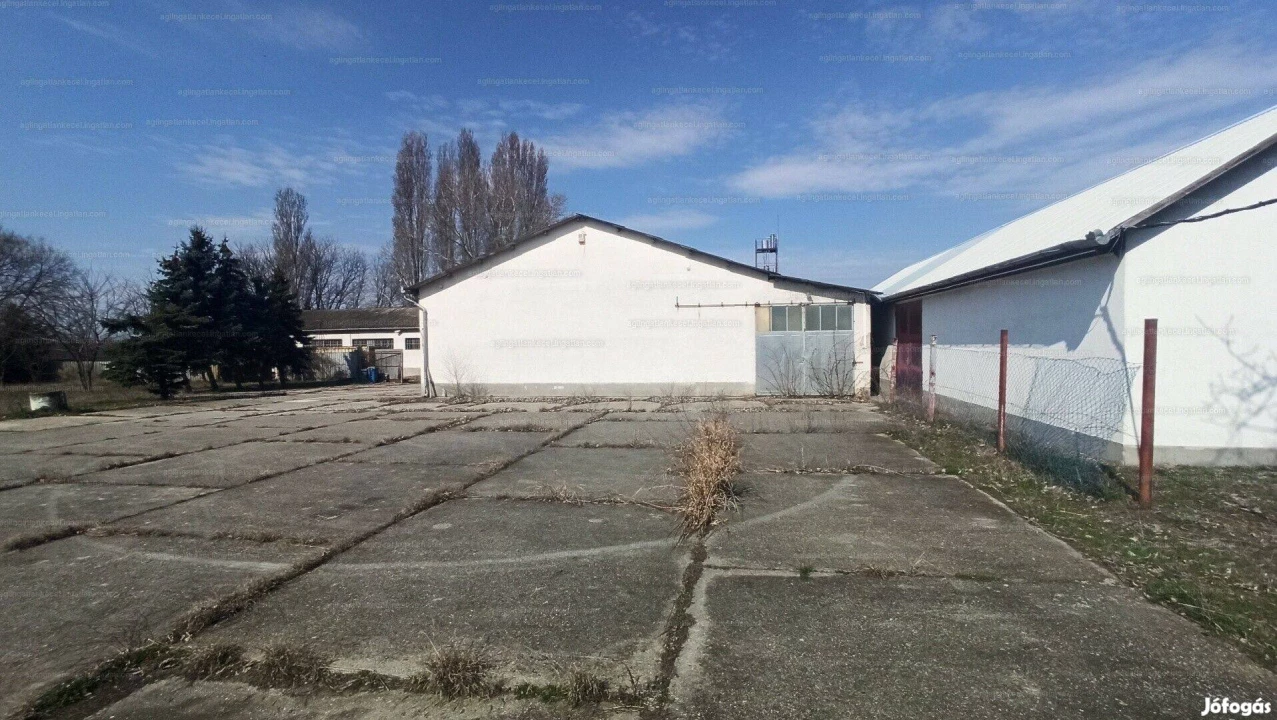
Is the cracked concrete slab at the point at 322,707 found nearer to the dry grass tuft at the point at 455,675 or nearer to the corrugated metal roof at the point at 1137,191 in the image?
the dry grass tuft at the point at 455,675

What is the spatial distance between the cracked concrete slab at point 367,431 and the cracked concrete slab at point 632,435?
3110mm

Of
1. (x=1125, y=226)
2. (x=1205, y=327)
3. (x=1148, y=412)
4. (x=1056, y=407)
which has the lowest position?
(x=1056, y=407)

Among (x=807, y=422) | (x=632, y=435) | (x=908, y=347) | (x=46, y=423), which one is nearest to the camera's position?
(x=632, y=435)

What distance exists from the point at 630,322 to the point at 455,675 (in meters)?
14.6

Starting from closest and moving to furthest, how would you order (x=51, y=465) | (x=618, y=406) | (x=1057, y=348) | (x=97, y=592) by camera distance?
(x=97, y=592)
(x=1057, y=348)
(x=51, y=465)
(x=618, y=406)

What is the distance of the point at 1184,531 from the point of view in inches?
181

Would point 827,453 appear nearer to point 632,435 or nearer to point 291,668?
point 632,435

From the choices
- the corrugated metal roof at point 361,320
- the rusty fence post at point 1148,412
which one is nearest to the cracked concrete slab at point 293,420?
the rusty fence post at point 1148,412

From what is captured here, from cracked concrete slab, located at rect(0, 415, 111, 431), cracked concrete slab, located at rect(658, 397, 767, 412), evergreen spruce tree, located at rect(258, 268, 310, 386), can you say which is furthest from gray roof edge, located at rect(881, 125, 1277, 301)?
evergreen spruce tree, located at rect(258, 268, 310, 386)

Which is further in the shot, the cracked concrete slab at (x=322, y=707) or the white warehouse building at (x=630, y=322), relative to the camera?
the white warehouse building at (x=630, y=322)

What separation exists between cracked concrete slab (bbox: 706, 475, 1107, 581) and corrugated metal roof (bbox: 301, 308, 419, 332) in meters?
30.6

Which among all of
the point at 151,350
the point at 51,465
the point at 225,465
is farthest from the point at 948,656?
the point at 151,350

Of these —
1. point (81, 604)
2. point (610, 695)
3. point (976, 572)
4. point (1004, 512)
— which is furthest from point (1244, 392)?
point (81, 604)

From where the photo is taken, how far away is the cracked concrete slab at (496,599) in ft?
9.91
